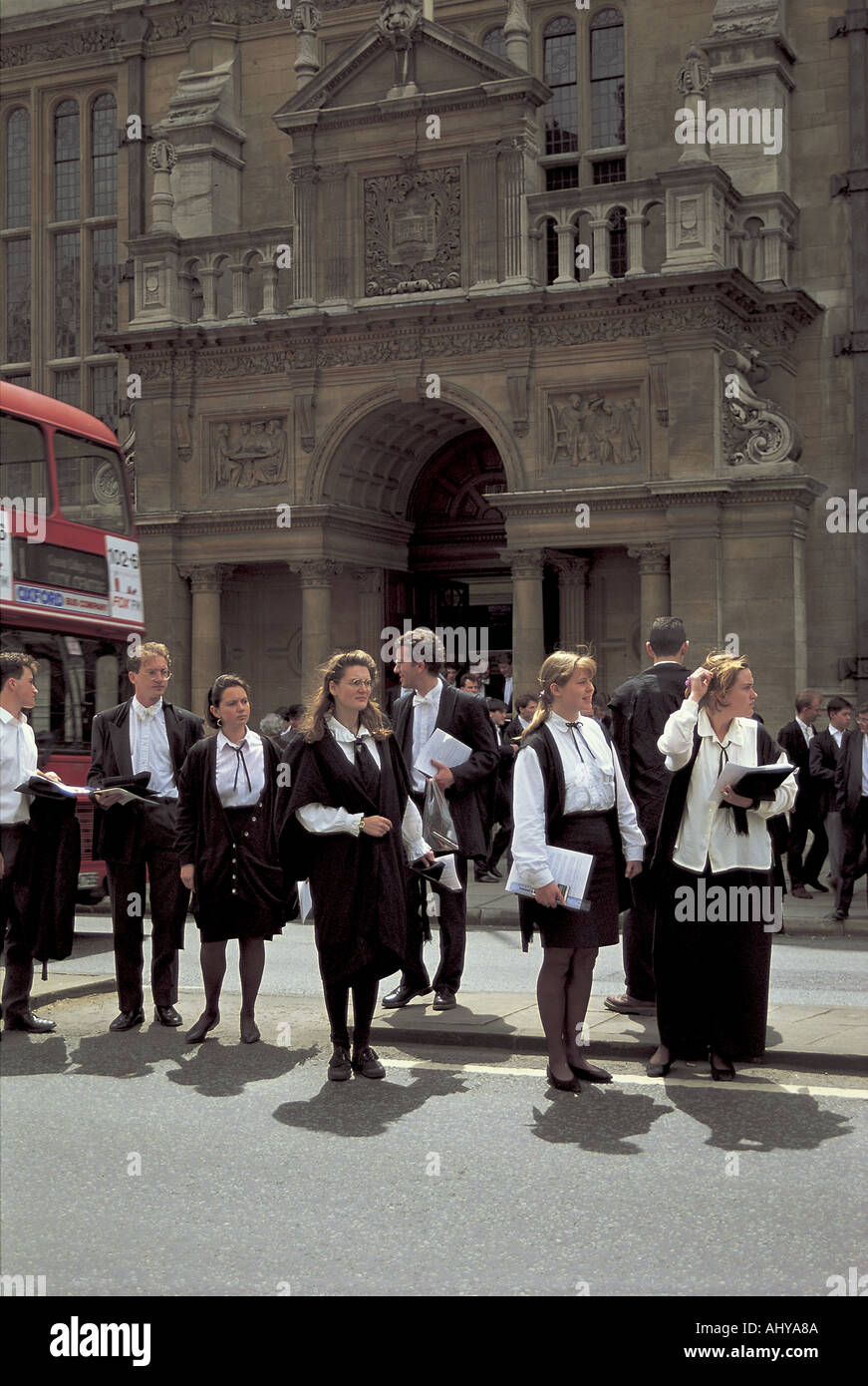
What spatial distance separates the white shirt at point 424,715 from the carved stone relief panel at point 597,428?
42.5 ft

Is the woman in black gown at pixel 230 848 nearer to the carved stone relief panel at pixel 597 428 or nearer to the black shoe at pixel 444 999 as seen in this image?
the black shoe at pixel 444 999

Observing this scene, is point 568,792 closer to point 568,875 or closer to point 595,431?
point 568,875

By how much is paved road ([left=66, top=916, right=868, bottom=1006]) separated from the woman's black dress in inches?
67.8

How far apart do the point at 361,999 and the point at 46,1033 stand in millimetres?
2126

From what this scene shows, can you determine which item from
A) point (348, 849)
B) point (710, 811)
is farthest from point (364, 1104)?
point (710, 811)

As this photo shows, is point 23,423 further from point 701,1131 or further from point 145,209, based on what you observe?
point 145,209

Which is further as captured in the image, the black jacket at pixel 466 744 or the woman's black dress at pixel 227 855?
the black jacket at pixel 466 744

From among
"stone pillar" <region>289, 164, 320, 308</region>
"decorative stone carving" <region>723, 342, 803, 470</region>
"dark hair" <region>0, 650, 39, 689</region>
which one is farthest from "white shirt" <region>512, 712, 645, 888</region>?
"stone pillar" <region>289, 164, 320, 308</region>

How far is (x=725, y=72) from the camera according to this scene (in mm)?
21984

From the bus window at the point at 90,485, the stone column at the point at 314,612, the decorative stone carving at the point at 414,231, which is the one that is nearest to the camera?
the bus window at the point at 90,485

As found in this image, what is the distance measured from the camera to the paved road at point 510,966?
31.7ft

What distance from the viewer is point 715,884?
712 cm

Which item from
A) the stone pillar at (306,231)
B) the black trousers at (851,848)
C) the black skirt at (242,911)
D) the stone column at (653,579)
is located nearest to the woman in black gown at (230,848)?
the black skirt at (242,911)

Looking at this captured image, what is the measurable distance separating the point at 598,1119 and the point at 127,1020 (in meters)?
3.06
